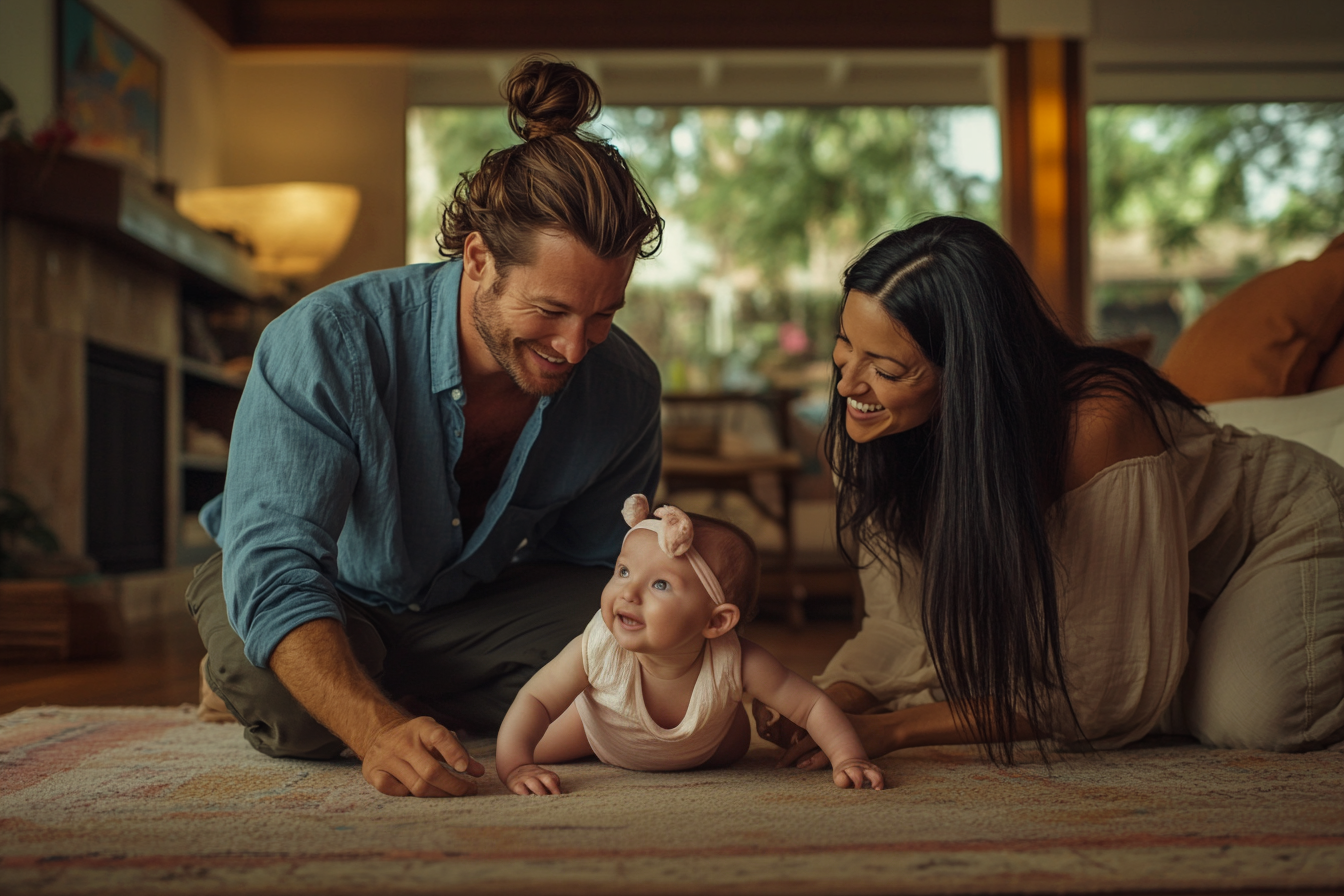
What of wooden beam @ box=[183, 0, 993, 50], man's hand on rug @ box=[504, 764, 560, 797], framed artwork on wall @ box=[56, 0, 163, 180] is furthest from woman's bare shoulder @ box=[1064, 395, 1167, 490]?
wooden beam @ box=[183, 0, 993, 50]

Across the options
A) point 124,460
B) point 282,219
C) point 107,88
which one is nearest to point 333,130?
point 282,219

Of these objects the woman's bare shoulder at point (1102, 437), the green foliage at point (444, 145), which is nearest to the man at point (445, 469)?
the woman's bare shoulder at point (1102, 437)

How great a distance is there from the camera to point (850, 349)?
4.68 feet

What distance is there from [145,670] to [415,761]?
1.66 meters

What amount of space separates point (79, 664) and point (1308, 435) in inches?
103

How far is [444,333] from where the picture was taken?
1.50 metres

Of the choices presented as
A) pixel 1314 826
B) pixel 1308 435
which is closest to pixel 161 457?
pixel 1308 435

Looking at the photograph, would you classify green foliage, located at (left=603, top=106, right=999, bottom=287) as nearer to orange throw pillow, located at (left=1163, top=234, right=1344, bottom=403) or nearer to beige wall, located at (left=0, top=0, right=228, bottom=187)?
beige wall, located at (left=0, top=0, right=228, bottom=187)

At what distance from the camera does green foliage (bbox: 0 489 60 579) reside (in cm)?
285

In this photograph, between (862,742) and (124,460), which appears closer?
(862,742)

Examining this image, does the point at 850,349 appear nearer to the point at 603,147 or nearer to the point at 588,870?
the point at 603,147

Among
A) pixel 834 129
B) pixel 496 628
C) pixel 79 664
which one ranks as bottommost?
pixel 79 664

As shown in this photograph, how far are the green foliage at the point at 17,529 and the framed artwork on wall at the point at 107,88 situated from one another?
113cm

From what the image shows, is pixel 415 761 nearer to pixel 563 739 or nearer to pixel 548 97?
pixel 563 739
